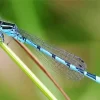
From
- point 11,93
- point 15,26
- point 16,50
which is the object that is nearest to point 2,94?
point 11,93

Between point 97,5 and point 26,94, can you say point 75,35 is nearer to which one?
point 97,5

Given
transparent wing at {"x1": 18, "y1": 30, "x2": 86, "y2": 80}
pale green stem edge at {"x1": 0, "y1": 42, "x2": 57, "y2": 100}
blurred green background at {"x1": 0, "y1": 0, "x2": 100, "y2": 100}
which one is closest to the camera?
pale green stem edge at {"x1": 0, "y1": 42, "x2": 57, "y2": 100}

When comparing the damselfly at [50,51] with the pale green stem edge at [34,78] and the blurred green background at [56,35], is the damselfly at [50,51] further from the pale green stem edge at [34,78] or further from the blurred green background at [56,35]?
the pale green stem edge at [34,78]

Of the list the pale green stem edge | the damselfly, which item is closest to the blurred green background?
the damselfly

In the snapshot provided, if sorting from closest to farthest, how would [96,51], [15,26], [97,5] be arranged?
[15,26]
[96,51]
[97,5]

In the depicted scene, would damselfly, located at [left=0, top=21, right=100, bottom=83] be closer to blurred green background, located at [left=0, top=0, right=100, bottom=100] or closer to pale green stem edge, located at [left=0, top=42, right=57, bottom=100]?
blurred green background, located at [left=0, top=0, right=100, bottom=100]

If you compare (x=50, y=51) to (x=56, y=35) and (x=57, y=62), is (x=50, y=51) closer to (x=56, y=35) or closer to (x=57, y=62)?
(x=57, y=62)

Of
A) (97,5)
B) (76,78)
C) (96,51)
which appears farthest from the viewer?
(97,5)

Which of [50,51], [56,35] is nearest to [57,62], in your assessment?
[50,51]

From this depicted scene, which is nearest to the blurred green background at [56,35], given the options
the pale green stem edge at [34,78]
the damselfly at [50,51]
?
the damselfly at [50,51]
